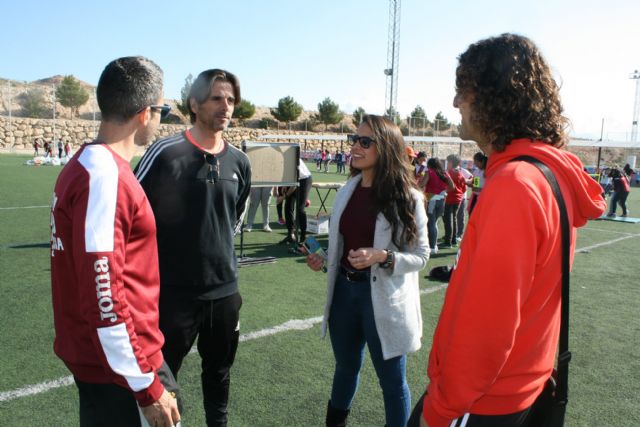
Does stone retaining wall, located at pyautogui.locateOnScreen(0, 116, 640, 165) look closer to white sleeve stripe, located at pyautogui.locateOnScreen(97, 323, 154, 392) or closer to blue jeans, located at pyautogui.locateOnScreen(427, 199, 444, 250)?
blue jeans, located at pyautogui.locateOnScreen(427, 199, 444, 250)

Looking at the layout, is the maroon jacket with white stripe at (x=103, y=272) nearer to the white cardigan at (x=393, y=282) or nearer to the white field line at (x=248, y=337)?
the white cardigan at (x=393, y=282)

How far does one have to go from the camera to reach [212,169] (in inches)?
108

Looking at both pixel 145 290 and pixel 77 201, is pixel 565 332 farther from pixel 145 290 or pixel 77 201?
pixel 77 201

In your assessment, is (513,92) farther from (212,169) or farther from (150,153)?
(150,153)

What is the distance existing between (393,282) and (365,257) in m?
0.28

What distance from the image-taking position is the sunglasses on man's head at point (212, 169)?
2.73 m

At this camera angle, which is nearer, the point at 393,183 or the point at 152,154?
the point at 152,154

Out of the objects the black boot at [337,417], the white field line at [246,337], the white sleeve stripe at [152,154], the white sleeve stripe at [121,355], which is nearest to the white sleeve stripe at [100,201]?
the white sleeve stripe at [121,355]

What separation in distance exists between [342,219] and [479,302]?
1.72 meters

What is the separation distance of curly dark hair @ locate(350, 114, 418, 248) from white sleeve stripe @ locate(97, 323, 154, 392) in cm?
170

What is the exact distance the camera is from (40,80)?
11706cm

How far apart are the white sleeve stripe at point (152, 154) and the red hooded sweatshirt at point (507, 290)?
1.80m

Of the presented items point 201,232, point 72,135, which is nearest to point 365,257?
point 201,232

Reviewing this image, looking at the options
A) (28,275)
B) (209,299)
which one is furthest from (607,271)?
(28,275)
